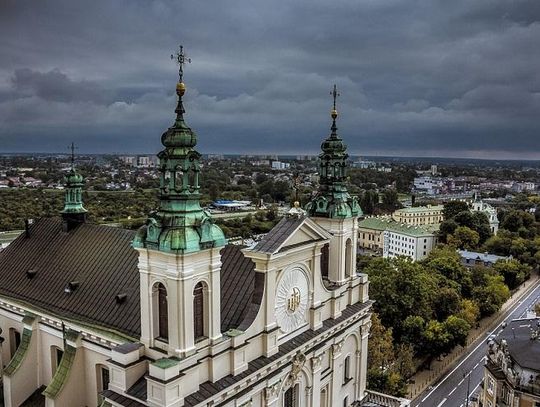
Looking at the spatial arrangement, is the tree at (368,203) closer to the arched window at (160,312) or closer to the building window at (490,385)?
the building window at (490,385)

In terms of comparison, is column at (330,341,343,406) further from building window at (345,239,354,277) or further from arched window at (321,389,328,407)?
building window at (345,239,354,277)

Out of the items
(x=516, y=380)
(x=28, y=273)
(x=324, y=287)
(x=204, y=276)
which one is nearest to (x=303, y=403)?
(x=324, y=287)

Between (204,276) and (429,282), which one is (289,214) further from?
(429,282)

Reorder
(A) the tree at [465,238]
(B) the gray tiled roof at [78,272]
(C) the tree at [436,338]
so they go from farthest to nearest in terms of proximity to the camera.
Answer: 1. (A) the tree at [465,238]
2. (C) the tree at [436,338]
3. (B) the gray tiled roof at [78,272]

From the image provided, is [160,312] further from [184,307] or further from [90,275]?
[90,275]

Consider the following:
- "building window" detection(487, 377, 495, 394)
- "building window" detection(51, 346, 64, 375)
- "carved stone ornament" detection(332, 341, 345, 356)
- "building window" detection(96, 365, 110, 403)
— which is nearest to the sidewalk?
"building window" detection(487, 377, 495, 394)

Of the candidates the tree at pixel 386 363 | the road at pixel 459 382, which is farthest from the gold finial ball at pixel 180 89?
the road at pixel 459 382

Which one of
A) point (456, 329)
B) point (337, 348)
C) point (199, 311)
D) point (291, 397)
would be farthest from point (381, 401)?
point (456, 329)
